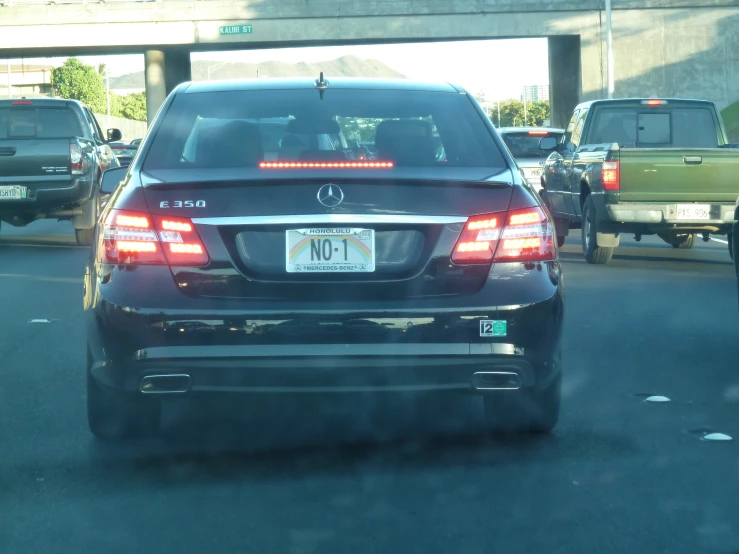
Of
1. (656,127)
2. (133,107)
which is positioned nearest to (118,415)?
(656,127)

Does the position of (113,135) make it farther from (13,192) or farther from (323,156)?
(323,156)

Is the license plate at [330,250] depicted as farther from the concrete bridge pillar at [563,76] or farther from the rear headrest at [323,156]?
the concrete bridge pillar at [563,76]

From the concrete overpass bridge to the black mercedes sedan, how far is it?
1901 inches

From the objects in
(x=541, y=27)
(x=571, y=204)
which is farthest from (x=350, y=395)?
(x=541, y=27)

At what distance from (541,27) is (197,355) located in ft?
165

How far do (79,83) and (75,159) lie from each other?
148 m

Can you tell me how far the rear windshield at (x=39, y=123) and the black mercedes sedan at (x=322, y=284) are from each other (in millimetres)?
12577

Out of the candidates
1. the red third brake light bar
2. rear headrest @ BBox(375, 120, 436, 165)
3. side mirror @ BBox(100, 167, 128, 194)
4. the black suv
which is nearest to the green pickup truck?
the black suv

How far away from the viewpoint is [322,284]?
489cm

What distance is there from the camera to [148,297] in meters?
4.95

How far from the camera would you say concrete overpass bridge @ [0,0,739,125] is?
173 ft

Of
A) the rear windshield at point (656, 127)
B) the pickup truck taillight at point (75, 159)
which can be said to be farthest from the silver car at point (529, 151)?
the pickup truck taillight at point (75, 159)

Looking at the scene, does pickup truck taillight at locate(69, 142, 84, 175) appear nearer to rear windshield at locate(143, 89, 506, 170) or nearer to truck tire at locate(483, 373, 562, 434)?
rear windshield at locate(143, 89, 506, 170)

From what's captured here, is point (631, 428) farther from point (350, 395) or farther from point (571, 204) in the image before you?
point (571, 204)
